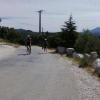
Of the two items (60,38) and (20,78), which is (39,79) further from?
(60,38)

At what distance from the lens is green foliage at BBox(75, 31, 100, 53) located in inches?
1879

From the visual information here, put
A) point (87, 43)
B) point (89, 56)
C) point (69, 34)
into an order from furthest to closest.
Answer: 1. point (69, 34)
2. point (87, 43)
3. point (89, 56)

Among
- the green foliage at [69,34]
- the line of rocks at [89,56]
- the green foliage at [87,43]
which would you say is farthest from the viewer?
the green foliage at [69,34]

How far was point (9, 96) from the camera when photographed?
11.5 metres

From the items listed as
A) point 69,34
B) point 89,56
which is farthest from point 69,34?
point 89,56

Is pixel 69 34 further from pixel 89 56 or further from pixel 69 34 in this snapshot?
pixel 89 56

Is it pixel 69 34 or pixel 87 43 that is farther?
pixel 69 34

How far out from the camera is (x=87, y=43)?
48.3 meters

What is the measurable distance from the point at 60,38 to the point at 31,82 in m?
42.4

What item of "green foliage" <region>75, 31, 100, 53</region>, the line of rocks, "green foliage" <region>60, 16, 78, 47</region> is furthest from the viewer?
"green foliage" <region>60, 16, 78, 47</region>

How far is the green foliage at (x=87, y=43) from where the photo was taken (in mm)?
47719

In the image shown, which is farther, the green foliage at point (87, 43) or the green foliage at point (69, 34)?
the green foliage at point (69, 34)

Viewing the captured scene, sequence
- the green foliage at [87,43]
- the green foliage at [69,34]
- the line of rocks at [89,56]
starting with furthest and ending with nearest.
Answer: the green foliage at [69,34], the green foliage at [87,43], the line of rocks at [89,56]

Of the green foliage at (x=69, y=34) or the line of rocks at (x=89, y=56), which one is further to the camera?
the green foliage at (x=69, y=34)
